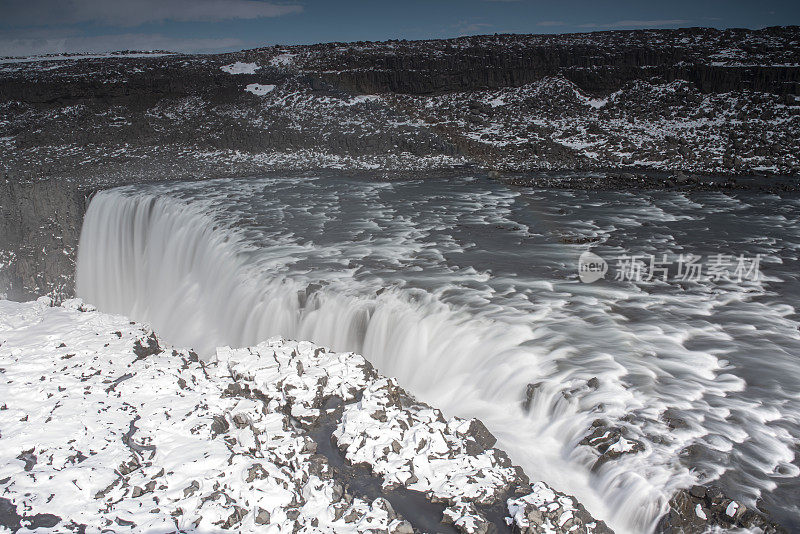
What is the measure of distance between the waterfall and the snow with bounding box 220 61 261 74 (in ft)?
83.2

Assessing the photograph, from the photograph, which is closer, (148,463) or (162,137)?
(148,463)

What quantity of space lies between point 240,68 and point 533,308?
1447 inches

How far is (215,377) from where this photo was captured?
8.13 metres

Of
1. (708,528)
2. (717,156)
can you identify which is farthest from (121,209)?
(717,156)

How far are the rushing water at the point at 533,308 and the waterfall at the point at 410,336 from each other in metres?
0.03

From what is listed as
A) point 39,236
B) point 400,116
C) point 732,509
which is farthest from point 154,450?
point 400,116

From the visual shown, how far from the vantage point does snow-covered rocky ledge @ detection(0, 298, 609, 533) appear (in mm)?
5363

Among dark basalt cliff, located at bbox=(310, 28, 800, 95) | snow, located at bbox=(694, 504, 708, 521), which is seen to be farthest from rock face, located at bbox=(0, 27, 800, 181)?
snow, located at bbox=(694, 504, 708, 521)

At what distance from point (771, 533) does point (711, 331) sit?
13.1 ft

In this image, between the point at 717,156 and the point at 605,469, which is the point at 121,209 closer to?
the point at 605,469

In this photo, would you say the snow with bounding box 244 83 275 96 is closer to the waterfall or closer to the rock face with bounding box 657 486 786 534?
the waterfall

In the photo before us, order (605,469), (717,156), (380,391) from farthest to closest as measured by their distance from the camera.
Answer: (717,156), (380,391), (605,469)

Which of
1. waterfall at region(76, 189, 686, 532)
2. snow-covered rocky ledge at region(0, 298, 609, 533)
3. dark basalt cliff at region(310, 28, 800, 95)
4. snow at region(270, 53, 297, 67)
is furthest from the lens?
snow at region(270, 53, 297, 67)

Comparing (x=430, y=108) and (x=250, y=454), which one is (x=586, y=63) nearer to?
(x=430, y=108)
